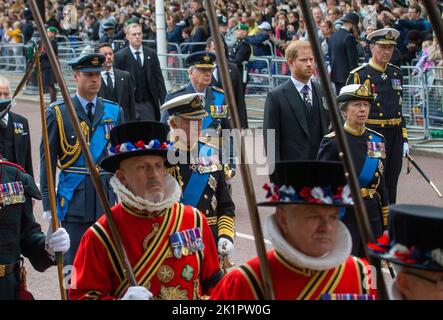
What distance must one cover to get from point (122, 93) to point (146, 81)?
6.84 feet

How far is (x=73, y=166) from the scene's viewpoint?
8086 millimetres

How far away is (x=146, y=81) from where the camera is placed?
13.5 m

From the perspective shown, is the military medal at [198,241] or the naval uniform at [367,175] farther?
the naval uniform at [367,175]

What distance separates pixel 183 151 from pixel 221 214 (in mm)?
493

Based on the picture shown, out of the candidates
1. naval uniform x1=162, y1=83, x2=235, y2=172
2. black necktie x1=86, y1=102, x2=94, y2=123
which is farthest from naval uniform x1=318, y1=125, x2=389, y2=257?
black necktie x1=86, y1=102, x2=94, y2=123

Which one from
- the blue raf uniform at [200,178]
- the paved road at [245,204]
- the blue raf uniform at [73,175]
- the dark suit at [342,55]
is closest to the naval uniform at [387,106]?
the paved road at [245,204]

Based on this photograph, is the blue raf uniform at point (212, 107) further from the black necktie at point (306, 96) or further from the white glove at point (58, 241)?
the white glove at point (58, 241)

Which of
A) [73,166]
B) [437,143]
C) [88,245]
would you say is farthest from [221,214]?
[437,143]

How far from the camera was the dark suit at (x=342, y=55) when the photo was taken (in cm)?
1577

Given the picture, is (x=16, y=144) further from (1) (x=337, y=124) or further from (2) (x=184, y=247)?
(1) (x=337, y=124)

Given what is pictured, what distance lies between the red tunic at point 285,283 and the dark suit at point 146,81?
9113 mm

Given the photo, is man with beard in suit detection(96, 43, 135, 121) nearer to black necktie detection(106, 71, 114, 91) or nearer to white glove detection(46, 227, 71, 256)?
black necktie detection(106, 71, 114, 91)

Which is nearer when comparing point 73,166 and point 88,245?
point 88,245
